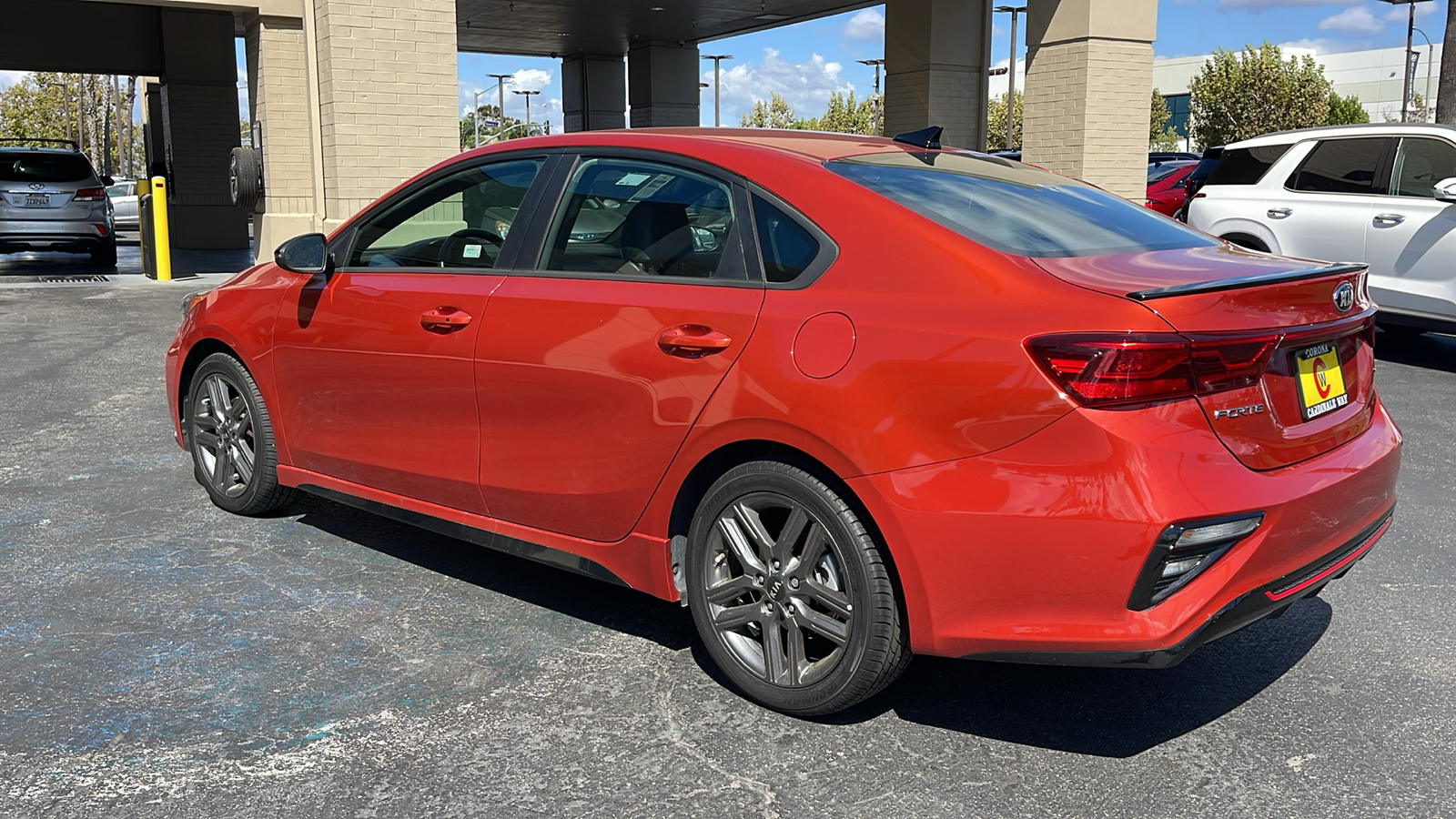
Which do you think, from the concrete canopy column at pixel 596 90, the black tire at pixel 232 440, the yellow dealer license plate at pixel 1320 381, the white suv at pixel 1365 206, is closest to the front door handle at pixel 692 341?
the yellow dealer license plate at pixel 1320 381

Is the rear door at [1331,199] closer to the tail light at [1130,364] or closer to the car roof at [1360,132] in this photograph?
the car roof at [1360,132]

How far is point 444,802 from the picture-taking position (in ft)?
9.91

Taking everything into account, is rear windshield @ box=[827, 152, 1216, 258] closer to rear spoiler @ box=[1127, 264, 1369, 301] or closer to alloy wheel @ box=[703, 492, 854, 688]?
rear spoiler @ box=[1127, 264, 1369, 301]

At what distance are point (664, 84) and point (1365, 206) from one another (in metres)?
26.4

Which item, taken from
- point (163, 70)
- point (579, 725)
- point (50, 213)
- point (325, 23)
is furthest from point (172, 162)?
point (579, 725)

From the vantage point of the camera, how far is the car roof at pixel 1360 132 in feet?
31.8

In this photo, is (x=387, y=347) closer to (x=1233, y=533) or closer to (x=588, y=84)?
(x=1233, y=533)

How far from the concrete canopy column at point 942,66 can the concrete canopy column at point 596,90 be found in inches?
678

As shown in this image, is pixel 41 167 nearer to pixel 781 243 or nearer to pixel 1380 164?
pixel 1380 164

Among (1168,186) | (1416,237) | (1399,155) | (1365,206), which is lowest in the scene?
(1416,237)

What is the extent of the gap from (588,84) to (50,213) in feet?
70.3

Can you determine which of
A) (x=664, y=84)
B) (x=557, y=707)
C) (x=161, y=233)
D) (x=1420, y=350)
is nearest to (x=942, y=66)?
(x=1420, y=350)

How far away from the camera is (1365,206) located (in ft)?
32.4

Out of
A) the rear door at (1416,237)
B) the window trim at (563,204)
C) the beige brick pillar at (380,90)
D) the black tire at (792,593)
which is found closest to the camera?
the black tire at (792,593)
